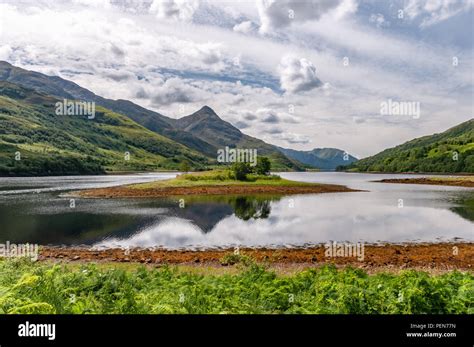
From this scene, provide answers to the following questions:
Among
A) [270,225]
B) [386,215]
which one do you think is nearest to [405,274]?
[270,225]

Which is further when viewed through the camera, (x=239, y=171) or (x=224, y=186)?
(x=239, y=171)

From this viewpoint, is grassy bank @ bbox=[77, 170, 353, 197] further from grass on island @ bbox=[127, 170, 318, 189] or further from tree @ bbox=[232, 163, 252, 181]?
tree @ bbox=[232, 163, 252, 181]

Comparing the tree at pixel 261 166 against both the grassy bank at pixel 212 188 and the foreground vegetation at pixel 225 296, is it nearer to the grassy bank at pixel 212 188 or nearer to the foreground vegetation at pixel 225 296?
the grassy bank at pixel 212 188

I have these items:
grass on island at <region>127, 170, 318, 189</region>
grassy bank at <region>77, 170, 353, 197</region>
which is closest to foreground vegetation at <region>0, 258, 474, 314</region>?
grassy bank at <region>77, 170, 353, 197</region>

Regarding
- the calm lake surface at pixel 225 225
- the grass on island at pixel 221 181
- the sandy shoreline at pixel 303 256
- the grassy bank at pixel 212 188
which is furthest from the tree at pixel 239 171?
the sandy shoreline at pixel 303 256

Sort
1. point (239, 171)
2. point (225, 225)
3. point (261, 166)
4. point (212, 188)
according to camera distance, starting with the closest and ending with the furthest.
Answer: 1. point (225, 225)
2. point (212, 188)
3. point (239, 171)
4. point (261, 166)

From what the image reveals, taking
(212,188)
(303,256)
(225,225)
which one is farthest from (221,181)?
(303,256)

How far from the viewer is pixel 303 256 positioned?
23234 mm

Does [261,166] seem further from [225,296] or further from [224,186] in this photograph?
[225,296]

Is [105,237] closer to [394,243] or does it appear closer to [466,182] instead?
[394,243]

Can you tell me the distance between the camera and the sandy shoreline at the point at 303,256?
70.1ft

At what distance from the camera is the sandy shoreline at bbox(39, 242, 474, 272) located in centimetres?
2136
